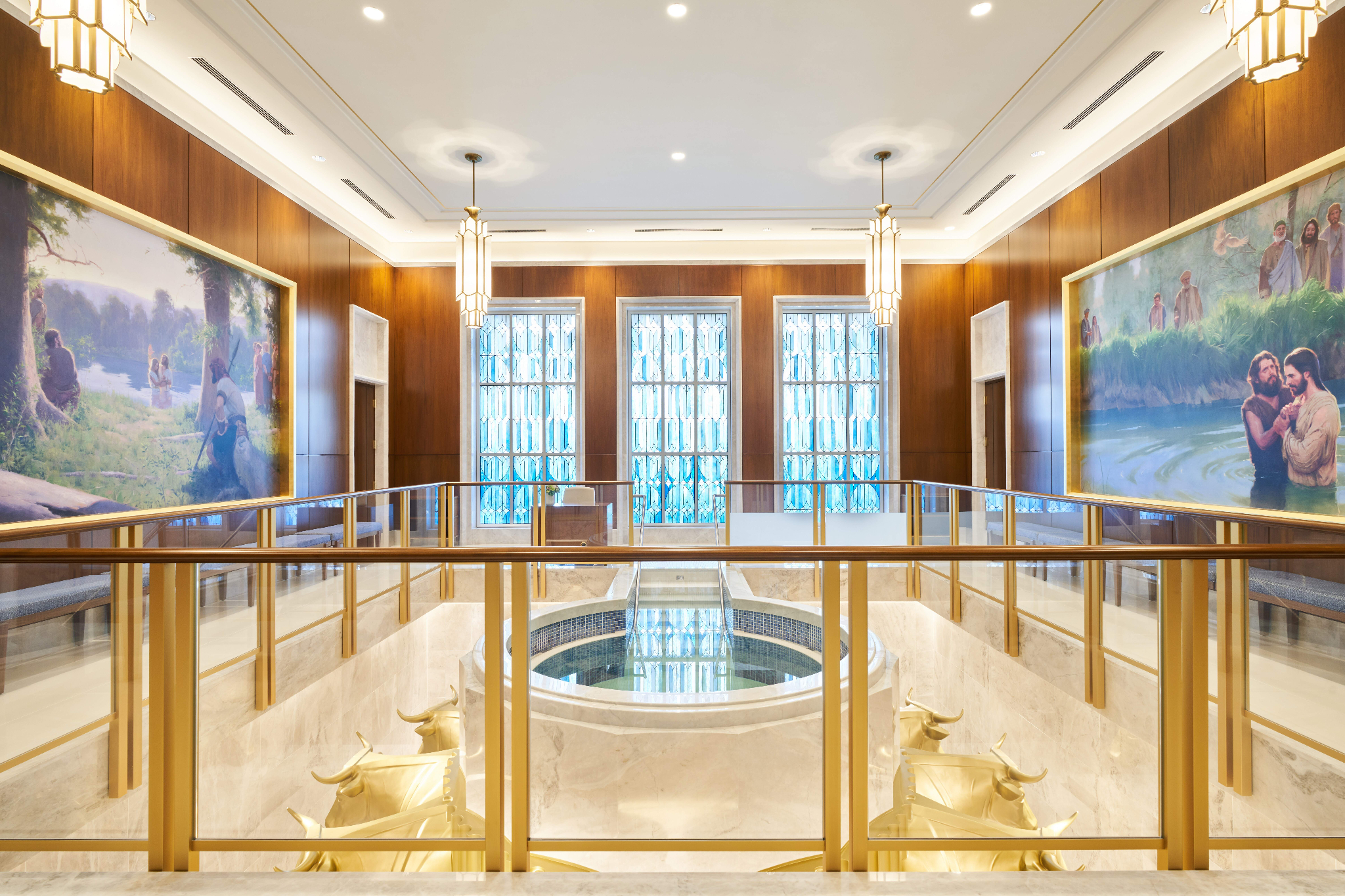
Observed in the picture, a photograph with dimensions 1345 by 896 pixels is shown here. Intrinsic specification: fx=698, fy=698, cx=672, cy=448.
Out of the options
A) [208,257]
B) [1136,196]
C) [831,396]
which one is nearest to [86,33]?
[208,257]

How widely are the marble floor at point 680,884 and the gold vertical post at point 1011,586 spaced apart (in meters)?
0.57

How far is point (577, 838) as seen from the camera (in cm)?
168

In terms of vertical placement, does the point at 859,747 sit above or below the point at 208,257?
below

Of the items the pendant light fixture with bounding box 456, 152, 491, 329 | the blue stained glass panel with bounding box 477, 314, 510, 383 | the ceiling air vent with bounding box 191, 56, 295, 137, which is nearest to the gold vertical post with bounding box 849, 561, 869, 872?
the pendant light fixture with bounding box 456, 152, 491, 329

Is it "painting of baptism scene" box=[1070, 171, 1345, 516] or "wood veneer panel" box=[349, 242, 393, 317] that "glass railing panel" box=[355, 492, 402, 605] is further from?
"painting of baptism scene" box=[1070, 171, 1345, 516]

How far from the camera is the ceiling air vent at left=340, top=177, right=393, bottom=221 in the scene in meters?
7.18

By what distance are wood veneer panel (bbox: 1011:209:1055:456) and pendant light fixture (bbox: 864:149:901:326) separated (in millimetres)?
1959

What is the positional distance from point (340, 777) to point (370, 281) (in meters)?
8.11

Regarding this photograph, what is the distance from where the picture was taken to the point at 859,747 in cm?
169

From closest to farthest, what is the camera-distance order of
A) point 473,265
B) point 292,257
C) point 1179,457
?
1. point 1179,457
2. point 473,265
3. point 292,257

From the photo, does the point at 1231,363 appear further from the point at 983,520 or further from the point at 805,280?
the point at 805,280

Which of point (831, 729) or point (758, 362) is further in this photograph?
point (758, 362)

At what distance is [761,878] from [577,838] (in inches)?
17.5

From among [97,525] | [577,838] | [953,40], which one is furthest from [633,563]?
[953,40]
